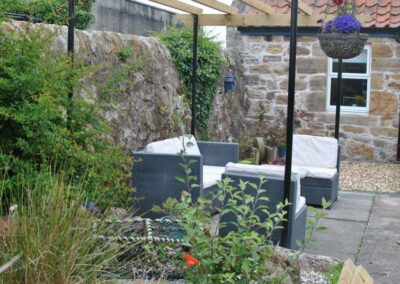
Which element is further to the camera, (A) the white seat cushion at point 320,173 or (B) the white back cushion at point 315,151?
(B) the white back cushion at point 315,151

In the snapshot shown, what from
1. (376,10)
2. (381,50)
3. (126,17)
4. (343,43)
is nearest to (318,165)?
(343,43)

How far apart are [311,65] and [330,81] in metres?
0.43

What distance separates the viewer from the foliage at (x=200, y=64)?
7719 mm

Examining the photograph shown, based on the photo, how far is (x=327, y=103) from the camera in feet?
34.3

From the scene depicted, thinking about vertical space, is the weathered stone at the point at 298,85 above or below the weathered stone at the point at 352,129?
above

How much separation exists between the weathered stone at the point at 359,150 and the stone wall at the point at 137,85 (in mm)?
3984

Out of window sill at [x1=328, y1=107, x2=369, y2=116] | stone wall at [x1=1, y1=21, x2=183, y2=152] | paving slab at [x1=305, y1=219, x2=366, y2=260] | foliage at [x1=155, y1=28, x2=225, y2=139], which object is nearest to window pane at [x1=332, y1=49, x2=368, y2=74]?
window sill at [x1=328, y1=107, x2=369, y2=116]

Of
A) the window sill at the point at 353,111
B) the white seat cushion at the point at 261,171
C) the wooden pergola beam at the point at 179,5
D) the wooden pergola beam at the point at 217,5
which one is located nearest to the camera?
the white seat cushion at the point at 261,171

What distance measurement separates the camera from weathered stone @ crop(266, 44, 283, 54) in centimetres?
1059

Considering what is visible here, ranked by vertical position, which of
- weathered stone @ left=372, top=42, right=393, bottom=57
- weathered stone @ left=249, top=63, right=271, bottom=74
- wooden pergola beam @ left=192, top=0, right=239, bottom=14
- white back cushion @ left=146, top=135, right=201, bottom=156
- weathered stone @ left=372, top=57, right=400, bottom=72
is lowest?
white back cushion @ left=146, top=135, right=201, bottom=156

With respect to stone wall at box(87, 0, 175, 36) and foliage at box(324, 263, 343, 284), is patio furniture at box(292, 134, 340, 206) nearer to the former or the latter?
foliage at box(324, 263, 343, 284)

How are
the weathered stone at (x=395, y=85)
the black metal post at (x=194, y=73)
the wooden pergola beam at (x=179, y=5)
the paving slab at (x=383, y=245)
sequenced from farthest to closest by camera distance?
the weathered stone at (x=395, y=85) → the black metal post at (x=194, y=73) → the wooden pergola beam at (x=179, y=5) → the paving slab at (x=383, y=245)

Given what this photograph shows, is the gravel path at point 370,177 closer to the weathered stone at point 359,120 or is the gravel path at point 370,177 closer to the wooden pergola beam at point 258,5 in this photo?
the weathered stone at point 359,120

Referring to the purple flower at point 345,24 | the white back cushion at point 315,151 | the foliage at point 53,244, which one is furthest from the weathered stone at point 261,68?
the foliage at point 53,244
